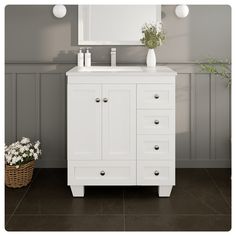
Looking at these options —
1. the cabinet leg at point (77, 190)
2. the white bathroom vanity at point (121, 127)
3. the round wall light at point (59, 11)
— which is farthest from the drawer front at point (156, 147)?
the round wall light at point (59, 11)

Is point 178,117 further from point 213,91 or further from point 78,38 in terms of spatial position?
point 78,38

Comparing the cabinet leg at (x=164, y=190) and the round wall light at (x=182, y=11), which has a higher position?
the round wall light at (x=182, y=11)

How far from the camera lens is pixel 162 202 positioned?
10.9ft

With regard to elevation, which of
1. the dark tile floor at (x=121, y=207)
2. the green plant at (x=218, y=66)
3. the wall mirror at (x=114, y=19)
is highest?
the wall mirror at (x=114, y=19)

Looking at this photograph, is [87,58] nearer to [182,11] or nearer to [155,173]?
[182,11]

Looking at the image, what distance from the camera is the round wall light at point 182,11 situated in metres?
3.95

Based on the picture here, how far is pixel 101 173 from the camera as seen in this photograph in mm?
3408

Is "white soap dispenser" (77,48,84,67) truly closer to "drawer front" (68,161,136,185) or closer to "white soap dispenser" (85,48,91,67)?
"white soap dispenser" (85,48,91,67)

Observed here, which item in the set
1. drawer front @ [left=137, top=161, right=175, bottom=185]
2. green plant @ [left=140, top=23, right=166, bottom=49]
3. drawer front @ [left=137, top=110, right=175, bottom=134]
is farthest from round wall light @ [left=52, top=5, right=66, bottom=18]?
drawer front @ [left=137, top=161, right=175, bottom=185]

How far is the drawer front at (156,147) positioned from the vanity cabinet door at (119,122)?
50 mm

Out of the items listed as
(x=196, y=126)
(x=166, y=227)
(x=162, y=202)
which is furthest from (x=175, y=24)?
(x=166, y=227)

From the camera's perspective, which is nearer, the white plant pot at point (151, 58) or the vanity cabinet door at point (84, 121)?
the vanity cabinet door at point (84, 121)

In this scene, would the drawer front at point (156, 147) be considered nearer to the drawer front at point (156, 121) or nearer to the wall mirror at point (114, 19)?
the drawer front at point (156, 121)

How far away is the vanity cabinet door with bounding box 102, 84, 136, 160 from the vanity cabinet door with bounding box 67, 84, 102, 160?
0.05 metres
